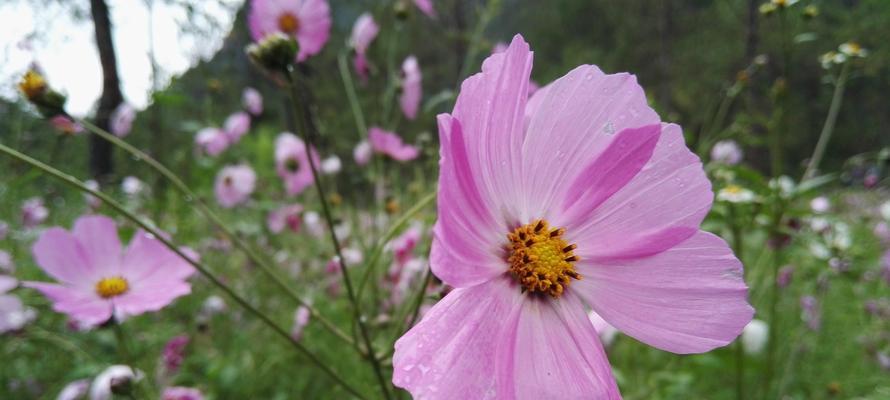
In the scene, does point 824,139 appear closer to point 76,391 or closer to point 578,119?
point 578,119

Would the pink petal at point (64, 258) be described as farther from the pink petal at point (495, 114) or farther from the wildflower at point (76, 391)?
the pink petal at point (495, 114)

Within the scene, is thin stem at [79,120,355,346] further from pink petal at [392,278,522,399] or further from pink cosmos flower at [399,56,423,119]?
pink cosmos flower at [399,56,423,119]

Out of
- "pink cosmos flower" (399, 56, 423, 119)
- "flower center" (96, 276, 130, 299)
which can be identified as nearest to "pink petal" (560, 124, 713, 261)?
"flower center" (96, 276, 130, 299)

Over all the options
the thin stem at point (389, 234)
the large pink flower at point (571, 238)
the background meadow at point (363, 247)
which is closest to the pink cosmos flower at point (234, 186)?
the background meadow at point (363, 247)

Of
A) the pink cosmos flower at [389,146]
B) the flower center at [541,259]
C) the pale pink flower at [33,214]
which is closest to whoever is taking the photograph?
the flower center at [541,259]

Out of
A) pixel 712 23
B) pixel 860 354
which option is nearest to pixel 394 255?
pixel 860 354

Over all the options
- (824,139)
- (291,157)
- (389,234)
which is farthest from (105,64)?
(824,139)
